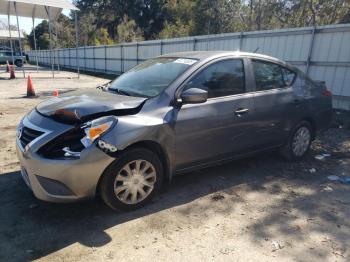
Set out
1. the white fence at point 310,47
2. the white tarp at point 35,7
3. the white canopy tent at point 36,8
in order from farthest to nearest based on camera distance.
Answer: the white canopy tent at point 36,8 < the white tarp at point 35,7 < the white fence at point 310,47

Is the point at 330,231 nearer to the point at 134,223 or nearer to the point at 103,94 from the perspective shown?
the point at 134,223

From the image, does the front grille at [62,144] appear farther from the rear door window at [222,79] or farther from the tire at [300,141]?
the tire at [300,141]

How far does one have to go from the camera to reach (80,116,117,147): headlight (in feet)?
10.1

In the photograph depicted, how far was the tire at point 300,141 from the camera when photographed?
16.5 feet

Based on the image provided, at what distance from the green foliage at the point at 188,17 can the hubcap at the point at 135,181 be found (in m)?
12.5

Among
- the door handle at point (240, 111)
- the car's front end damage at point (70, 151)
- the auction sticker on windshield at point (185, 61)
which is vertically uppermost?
the auction sticker on windshield at point (185, 61)

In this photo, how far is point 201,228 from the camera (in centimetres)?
326

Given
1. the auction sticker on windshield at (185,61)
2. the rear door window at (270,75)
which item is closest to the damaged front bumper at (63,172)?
the auction sticker on windshield at (185,61)

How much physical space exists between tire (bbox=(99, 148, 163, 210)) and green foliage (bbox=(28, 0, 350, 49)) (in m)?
12.5

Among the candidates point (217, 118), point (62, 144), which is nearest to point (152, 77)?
point (217, 118)

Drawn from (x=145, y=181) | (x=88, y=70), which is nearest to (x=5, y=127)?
(x=145, y=181)

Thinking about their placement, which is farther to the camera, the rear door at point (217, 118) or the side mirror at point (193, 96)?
the rear door at point (217, 118)

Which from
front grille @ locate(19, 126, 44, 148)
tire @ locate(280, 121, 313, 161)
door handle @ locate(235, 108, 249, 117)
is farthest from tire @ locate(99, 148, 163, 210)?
tire @ locate(280, 121, 313, 161)

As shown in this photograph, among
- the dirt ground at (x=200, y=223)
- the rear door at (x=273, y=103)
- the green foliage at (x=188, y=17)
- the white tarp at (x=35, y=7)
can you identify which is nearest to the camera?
the dirt ground at (x=200, y=223)
